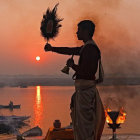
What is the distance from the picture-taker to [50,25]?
17.1 ft

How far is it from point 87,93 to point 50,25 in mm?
1242

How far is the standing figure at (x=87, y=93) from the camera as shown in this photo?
4969 mm

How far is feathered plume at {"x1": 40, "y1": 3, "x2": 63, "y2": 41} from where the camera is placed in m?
5.21

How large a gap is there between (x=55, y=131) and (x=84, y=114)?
6.73ft

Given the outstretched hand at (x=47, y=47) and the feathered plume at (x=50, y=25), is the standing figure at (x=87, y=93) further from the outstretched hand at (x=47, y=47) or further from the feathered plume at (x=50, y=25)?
the feathered plume at (x=50, y=25)

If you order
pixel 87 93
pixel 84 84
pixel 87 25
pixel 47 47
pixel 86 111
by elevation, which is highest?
pixel 87 25

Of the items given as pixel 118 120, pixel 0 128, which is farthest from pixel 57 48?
pixel 0 128

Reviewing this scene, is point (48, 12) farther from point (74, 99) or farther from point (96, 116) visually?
point (96, 116)

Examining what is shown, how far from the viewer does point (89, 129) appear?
5.10 m

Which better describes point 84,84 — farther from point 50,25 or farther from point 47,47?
point 50,25

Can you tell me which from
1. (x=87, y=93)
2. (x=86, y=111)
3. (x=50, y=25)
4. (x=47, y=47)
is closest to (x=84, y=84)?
(x=87, y=93)

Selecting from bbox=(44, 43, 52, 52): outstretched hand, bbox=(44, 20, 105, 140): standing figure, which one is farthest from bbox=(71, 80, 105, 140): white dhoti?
bbox=(44, 43, 52, 52): outstretched hand

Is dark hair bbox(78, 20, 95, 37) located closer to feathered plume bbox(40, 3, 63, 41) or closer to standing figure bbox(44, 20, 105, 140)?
standing figure bbox(44, 20, 105, 140)

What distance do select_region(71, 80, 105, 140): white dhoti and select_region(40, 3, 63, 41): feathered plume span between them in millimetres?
872
